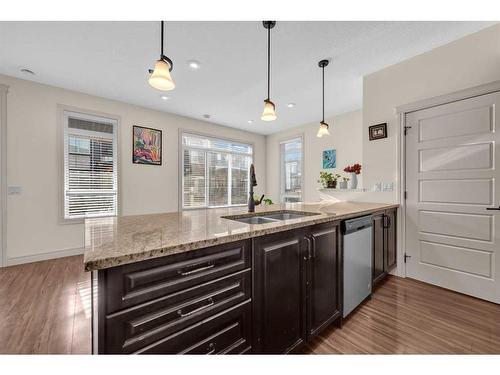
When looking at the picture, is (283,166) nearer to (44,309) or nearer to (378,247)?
(378,247)

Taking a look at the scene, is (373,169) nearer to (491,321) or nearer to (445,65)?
(445,65)

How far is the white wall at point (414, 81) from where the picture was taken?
82.8 inches

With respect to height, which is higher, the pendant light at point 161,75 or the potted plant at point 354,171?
the pendant light at point 161,75

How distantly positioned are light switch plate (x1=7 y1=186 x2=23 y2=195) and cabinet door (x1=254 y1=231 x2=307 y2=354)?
3.90 m

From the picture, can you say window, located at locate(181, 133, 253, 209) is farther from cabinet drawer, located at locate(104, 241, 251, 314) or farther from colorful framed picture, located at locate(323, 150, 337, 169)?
cabinet drawer, located at locate(104, 241, 251, 314)

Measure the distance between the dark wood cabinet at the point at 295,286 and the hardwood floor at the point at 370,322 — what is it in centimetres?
26

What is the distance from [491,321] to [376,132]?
219cm

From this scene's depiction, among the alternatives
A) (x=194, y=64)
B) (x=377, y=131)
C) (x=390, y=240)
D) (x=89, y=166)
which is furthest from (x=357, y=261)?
(x=89, y=166)

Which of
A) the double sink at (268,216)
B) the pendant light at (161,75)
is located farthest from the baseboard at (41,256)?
the pendant light at (161,75)

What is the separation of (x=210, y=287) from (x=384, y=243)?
7.37 ft

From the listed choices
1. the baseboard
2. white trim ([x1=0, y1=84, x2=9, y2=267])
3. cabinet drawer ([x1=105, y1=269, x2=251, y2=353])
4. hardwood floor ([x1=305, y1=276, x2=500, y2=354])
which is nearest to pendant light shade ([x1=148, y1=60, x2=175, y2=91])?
cabinet drawer ([x1=105, y1=269, x2=251, y2=353])

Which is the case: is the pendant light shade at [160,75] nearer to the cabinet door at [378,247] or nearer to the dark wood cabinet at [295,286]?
the dark wood cabinet at [295,286]

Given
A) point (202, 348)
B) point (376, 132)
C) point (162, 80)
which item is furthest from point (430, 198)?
point (162, 80)

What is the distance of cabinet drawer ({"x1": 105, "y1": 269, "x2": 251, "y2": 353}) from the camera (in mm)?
764
